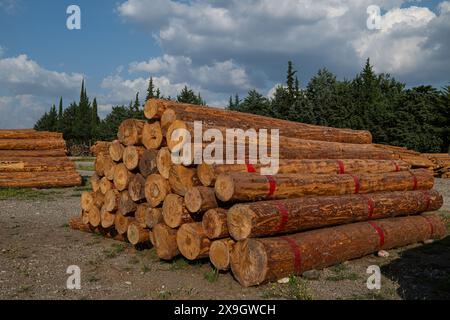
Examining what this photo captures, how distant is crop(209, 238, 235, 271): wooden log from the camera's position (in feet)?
19.9

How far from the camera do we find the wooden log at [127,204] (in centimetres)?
764

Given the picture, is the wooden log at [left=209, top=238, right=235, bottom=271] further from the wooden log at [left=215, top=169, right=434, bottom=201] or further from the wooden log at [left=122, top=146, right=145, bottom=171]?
the wooden log at [left=122, top=146, right=145, bottom=171]

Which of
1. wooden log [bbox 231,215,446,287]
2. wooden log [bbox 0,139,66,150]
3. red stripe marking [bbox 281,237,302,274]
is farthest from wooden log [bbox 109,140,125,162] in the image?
wooden log [bbox 0,139,66,150]

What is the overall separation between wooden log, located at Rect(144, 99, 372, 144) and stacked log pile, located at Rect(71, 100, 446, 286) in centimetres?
3

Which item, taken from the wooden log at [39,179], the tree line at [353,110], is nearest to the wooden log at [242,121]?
the wooden log at [39,179]

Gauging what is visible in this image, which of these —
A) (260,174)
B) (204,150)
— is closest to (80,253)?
(204,150)

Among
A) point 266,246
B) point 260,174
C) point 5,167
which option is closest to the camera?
point 266,246

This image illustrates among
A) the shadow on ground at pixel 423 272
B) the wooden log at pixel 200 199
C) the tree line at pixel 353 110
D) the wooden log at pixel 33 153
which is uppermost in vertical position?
the tree line at pixel 353 110

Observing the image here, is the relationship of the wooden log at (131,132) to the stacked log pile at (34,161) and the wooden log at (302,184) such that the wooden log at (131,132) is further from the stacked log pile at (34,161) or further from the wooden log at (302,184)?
the stacked log pile at (34,161)

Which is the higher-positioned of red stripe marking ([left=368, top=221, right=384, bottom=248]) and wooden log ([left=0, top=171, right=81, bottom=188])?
wooden log ([left=0, top=171, right=81, bottom=188])

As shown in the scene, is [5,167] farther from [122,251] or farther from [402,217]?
[402,217]

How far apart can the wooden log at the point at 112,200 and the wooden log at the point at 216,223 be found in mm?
2380

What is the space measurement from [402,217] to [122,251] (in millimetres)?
5872

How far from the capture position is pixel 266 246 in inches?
226
